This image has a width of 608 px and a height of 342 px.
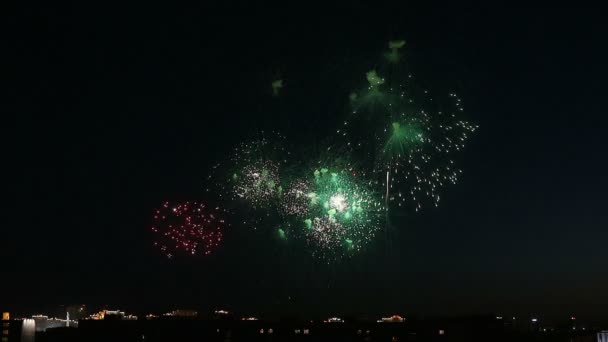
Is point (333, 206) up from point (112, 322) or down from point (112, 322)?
up

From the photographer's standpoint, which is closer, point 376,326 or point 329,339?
point 329,339

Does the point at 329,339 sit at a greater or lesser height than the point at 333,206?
lesser

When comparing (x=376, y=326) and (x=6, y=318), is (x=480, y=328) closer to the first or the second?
(x=376, y=326)

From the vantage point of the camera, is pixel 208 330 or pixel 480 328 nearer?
pixel 480 328

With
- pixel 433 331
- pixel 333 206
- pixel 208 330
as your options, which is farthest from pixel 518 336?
pixel 208 330

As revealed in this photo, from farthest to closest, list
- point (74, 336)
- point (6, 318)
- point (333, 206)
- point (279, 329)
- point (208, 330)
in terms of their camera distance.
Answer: point (279, 329)
point (208, 330)
point (74, 336)
point (6, 318)
point (333, 206)

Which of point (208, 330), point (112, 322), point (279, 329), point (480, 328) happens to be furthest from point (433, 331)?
point (112, 322)

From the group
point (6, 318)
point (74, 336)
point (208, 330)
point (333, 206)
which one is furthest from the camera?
point (208, 330)

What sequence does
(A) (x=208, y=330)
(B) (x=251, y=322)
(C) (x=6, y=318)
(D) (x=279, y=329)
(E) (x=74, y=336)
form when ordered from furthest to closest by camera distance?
(B) (x=251, y=322)
(D) (x=279, y=329)
(A) (x=208, y=330)
(E) (x=74, y=336)
(C) (x=6, y=318)

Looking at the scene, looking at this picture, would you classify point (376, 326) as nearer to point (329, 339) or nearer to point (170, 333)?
point (329, 339)
